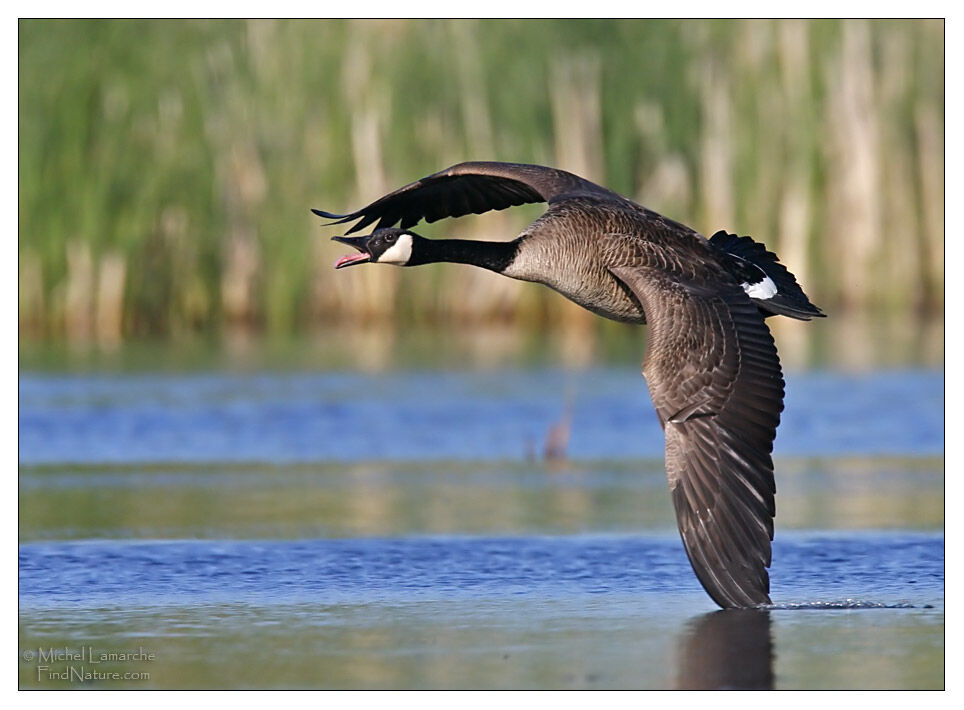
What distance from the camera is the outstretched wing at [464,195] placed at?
10.2 m

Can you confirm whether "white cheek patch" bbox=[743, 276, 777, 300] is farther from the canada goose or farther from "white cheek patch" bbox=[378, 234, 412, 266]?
"white cheek patch" bbox=[378, 234, 412, 266]

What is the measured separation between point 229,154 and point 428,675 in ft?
52.9

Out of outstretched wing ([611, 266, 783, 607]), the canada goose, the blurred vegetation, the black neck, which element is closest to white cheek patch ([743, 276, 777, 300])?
the canada goose

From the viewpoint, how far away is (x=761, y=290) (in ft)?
30.0

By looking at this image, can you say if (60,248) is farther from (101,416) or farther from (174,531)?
(174,531)

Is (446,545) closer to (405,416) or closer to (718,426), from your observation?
(718,426)

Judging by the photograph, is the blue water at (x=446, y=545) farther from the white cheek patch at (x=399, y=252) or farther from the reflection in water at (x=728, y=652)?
the white cheek patch at (x=399, y=252)

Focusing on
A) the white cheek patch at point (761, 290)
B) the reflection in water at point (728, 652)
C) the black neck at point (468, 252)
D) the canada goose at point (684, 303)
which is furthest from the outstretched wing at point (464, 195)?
the reflection in water at point (728, 652)

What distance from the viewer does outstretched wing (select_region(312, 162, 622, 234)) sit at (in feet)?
33.4

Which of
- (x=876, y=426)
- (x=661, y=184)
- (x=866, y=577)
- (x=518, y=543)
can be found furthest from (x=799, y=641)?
(x=661, y=184)

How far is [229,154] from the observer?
22.0m

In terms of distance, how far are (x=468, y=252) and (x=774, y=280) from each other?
1.84m

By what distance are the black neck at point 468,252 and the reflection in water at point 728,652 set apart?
2.74 m

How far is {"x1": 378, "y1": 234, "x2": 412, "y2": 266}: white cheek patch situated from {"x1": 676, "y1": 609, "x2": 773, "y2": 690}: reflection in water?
10.3 feet
